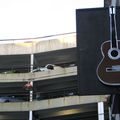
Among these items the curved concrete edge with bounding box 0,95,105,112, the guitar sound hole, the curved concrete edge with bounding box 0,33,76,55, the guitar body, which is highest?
the curved concrete edge with bounding box 0,33,76,55

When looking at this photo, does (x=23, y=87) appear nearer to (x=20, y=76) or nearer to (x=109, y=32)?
(x=20, y=76)

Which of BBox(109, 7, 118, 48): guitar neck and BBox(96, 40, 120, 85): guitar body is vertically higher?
BBox(109, 7, 118, 48): guitar neck

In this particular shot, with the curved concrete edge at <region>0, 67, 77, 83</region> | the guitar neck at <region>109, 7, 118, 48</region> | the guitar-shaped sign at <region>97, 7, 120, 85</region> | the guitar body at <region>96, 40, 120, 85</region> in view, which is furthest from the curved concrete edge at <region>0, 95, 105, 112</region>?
the guitar body at <region>96, 40, 120, 85</region>

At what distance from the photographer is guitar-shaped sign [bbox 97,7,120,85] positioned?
329 inches

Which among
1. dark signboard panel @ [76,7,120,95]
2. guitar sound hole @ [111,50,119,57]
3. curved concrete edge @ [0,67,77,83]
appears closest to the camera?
dark signboard panel @ [76,7,120,95]

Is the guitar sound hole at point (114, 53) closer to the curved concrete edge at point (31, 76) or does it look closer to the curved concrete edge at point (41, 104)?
the curved concrete edge at point (41, 104)

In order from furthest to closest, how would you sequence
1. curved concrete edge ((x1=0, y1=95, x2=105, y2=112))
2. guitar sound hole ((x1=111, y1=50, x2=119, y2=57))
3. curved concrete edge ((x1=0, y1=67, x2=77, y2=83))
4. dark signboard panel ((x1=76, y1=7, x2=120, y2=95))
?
1. curved concrete edge ((x1=0, y1=67, x2=77, y2=83))
2. curved concrete edge ((x1=0, y1=95, x2=105, y2=112))
3. guitar sound hole ((x1=111, y1=50, x2=119, y2=57))
4. dark signboard panel ((x1=76, y1=7, x2=120, y2=95))

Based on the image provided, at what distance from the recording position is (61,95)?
110 ft

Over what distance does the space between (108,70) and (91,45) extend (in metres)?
0.60

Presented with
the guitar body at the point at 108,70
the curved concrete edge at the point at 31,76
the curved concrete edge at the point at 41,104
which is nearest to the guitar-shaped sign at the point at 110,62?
the guitar body at the point at 108,70

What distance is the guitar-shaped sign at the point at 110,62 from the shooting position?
27.4ft

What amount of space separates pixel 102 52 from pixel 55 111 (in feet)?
79.4

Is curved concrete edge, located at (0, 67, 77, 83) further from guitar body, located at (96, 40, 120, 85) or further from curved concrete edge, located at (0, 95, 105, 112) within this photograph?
guitar body, located at (96, 40, 120, 85)

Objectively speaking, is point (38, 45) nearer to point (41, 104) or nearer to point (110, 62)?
point (41, 104)
